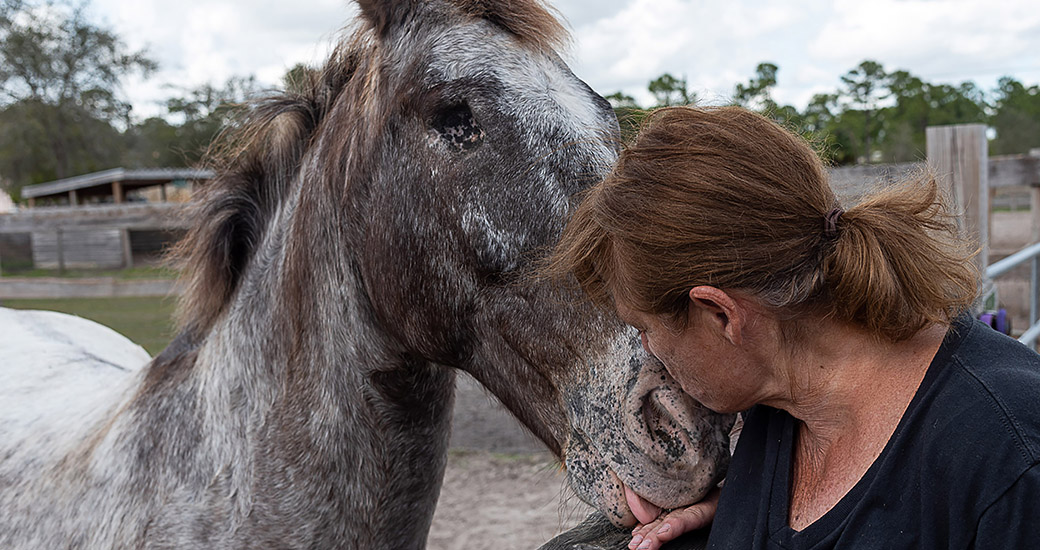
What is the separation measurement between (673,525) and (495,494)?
3.64 meters

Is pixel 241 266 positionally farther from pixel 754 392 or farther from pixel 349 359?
pixel 754 392

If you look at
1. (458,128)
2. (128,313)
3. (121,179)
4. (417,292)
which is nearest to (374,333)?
(417,292)

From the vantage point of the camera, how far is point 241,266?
186 centimetres

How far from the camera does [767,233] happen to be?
3.13ft

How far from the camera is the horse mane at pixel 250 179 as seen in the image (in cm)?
180

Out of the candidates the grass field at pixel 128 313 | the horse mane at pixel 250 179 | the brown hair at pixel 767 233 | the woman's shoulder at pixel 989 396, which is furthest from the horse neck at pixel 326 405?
the grass field at pixel 128 313

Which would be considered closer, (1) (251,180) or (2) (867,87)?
(1) (251,180)

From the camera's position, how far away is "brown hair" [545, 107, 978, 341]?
0.95 meters

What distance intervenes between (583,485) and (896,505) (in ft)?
1.64

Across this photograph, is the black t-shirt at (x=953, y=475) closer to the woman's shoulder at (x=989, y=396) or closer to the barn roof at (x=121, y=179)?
the woman's shoulder at (x=989, y=396)

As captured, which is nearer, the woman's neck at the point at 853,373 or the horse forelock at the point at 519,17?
the woman's neck at the point at 853,373

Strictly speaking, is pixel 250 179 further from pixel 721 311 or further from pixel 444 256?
pixel 721 311

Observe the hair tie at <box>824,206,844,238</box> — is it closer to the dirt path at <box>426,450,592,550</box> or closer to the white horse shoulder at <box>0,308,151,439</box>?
the white horse shoulder at <box>0,308,151,439</box>

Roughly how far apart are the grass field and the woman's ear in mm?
7410
